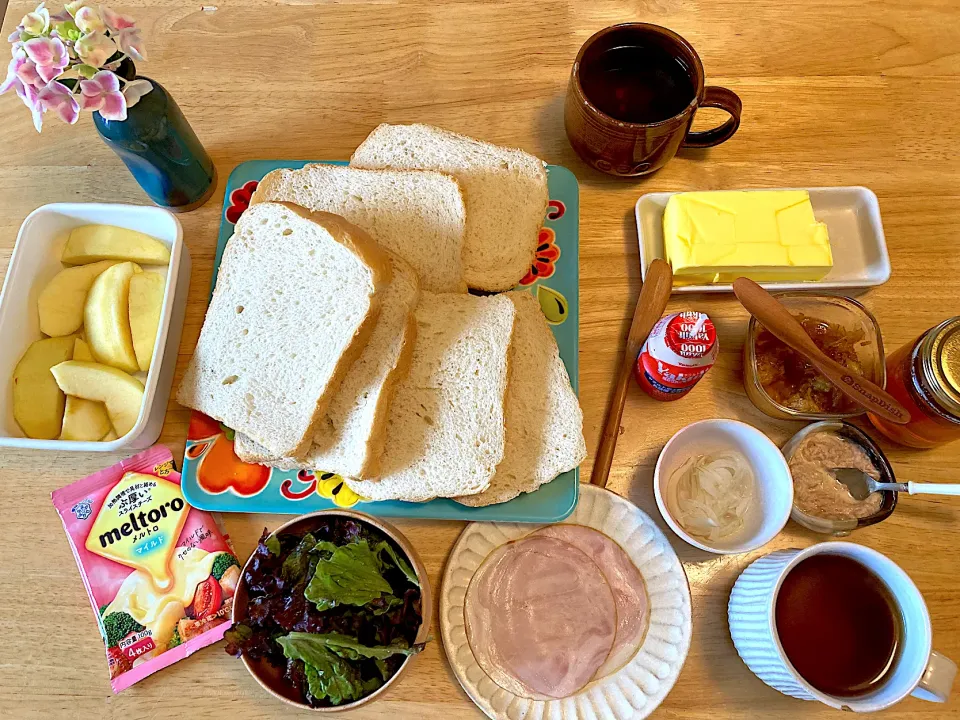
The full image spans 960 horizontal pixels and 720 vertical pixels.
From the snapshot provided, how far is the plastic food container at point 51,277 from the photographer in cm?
115

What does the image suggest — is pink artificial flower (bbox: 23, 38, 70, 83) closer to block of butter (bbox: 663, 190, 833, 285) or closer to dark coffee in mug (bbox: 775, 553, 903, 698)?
block of butter (bbox: 663, 190, 833, 285)

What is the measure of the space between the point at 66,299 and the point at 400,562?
2.63 ft

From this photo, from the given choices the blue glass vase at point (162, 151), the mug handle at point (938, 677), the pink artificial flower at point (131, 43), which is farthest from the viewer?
the blue glass vase at point (162, 151)

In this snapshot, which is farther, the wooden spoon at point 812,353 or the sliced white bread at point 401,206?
the sliced white bread at point 401,206

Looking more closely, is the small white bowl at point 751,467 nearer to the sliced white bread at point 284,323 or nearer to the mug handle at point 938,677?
the mug handle at point 938,677

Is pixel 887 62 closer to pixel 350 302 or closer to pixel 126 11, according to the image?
pixel 350 302

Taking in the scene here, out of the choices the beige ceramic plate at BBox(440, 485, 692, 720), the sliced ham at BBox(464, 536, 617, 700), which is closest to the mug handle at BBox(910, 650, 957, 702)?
the beige ceramic plate at BBox(440, 485, 692, 720)

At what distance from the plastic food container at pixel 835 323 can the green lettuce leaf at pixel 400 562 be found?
2.28ft

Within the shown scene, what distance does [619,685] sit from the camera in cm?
110

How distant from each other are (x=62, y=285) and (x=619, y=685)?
1.23m

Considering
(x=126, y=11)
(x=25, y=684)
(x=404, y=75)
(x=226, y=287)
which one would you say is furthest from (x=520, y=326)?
(x=126, y=11)

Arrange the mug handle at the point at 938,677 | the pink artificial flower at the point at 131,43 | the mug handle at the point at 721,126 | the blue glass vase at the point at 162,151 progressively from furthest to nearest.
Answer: the mug handle at the point at 721,126, the blue glass vase at the point at 162,151, the pink artificial flower at the point at 131,43, the mug handle at the point at 938,677

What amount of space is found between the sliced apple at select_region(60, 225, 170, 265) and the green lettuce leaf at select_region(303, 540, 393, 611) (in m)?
0.66

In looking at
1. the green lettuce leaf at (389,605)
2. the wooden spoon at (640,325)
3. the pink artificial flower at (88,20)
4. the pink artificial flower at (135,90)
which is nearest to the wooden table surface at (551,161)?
the wooden spoon at (640,325)
